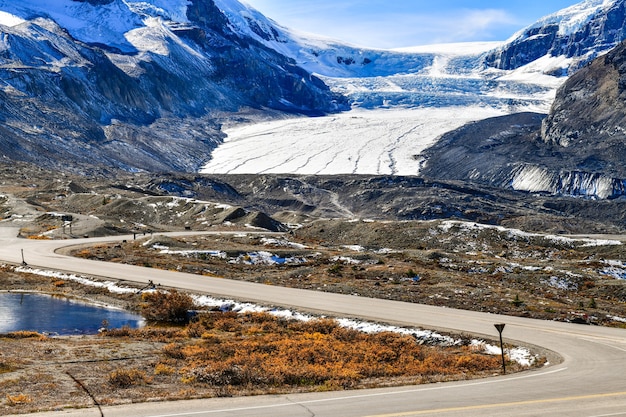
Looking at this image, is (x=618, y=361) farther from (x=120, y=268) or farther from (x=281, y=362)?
(x=120, y=268)

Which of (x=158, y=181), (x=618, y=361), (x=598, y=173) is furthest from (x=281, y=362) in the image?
(x=598, y=173)

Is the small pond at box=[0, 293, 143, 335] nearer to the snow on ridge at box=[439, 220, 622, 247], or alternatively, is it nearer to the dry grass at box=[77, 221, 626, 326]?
the dry grass at box=[77, 221, 626, 326]

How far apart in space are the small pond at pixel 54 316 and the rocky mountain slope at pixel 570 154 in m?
138

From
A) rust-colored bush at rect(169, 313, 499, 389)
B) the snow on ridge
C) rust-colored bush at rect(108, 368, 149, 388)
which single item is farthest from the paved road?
the snow on ridge

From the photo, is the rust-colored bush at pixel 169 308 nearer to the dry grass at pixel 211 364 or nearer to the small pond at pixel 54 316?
the small pond at pixel 54 316

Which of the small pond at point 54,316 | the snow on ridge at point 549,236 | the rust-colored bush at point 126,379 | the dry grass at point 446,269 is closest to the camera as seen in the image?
the rust-colored bush at point 126,379

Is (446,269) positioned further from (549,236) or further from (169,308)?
(169,308)

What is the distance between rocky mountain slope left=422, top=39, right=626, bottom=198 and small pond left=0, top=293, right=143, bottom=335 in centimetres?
13844

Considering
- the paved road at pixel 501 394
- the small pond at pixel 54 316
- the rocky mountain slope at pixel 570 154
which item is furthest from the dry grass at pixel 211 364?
the rocky mountain slope at pixel 570 154

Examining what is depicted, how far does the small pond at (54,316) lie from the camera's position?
31.8 meters

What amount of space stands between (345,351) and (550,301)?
2021 cm

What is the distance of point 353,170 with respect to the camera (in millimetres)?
187375

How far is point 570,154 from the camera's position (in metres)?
173

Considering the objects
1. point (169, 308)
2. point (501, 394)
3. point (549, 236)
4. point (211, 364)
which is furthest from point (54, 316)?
point (549, 236)
